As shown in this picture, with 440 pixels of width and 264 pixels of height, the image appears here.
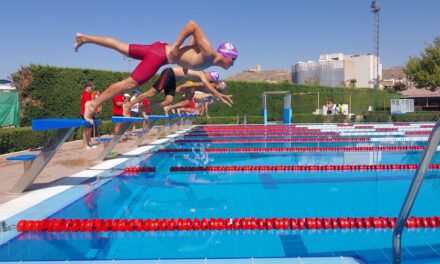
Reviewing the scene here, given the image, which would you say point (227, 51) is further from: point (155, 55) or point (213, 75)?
point (213, 75)

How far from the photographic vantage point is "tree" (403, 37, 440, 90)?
33.8 metres

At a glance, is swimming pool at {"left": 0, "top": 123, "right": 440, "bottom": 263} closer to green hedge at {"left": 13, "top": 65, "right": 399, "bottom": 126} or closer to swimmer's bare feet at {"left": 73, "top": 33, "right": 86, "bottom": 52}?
swimmer's bare feet at {"left": 73, "top": 33, "right": 86, "bottom": 52}

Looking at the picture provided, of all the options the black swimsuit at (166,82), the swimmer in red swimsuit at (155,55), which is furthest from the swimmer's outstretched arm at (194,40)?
the black swimsuit at (166,82)

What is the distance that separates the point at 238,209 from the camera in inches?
181

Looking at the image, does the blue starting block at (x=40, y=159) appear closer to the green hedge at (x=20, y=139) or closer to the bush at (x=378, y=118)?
the green hedge at (x=20, y=139)

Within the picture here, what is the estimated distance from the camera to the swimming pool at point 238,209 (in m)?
3.26

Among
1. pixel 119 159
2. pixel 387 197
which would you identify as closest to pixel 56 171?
pixel 119 159

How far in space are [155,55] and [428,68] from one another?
35.0 meters

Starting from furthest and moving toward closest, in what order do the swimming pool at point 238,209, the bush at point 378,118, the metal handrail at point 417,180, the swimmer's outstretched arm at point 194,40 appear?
the bush at point 378,118 → the swimmer's outstretched arm at point 194,40 → the swimming pool at point 238,209 → the metal handrail at point 417,180

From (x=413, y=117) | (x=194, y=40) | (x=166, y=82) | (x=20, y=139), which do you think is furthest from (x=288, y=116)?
(x=194, y=40)

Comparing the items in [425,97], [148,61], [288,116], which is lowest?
[288,116]

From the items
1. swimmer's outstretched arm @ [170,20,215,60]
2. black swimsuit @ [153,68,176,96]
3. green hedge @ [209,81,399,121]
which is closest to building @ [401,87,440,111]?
green hedge @ [209,81,399,121]

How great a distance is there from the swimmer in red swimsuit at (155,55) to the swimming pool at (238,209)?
140cm

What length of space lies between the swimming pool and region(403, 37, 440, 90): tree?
2958cm
